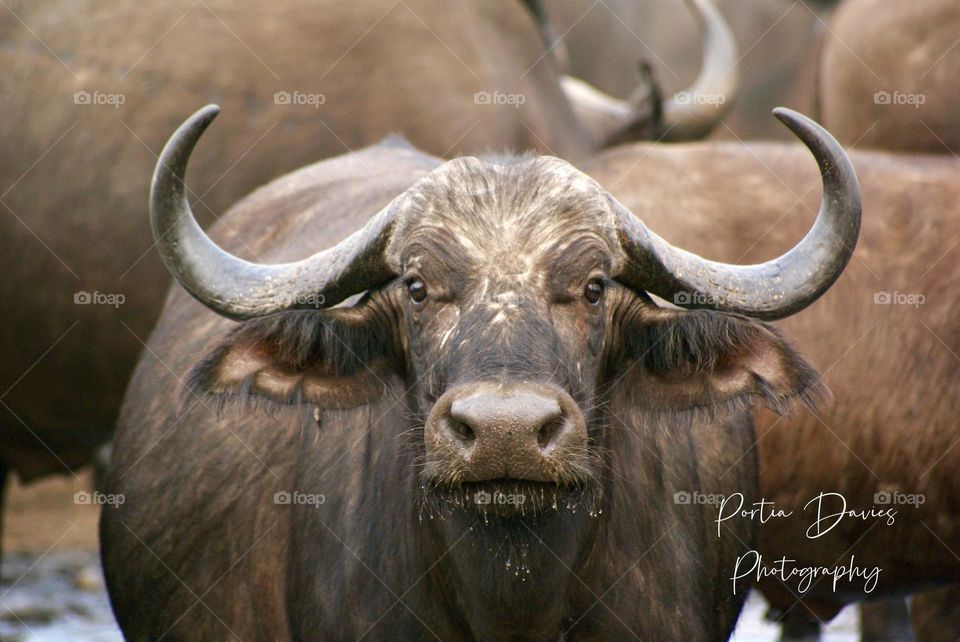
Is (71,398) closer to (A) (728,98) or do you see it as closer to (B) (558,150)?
(B) (558,150)

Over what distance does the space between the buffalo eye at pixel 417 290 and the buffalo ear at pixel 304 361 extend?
24cm

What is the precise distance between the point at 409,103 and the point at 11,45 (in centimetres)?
226

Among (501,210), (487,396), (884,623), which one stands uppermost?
(501,210)

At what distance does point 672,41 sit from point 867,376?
929cm

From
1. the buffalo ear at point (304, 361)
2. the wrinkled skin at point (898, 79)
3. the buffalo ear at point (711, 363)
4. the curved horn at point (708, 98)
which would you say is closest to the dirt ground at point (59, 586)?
the wrinkled skin at point (898, 79)

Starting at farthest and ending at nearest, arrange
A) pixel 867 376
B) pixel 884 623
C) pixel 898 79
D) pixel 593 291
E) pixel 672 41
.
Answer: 1. pixel 672 41
2. pixel 898 79
3. pixel 884 623
4. pixel 867 376
5. pixel 593 291

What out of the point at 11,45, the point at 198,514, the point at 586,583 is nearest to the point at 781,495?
the point at 586,583

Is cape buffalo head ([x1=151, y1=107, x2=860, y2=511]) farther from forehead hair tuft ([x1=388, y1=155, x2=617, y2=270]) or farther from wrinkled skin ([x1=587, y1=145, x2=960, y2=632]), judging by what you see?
wrinkled skin ([x1=587, y1=145, x2=960, y2=632])

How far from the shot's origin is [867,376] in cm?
657

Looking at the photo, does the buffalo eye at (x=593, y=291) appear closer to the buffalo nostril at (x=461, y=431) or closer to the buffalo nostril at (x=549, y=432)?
the buffalo nostril at (x=549, y=432)

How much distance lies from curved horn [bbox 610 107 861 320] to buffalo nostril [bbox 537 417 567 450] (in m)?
0.68

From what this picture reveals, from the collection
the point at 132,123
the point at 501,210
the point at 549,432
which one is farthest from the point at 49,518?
the point at 549,432

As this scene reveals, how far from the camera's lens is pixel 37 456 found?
841cm

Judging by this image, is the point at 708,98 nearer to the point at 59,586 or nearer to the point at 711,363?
the point at 59,586
